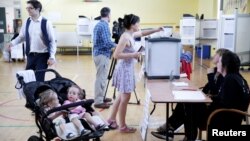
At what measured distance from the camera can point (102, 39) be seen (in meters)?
4.35

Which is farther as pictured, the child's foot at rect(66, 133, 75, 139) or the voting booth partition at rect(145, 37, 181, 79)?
the voting booth partition at rect(145, 37, 181, 79)

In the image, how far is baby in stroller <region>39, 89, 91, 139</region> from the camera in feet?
7.84

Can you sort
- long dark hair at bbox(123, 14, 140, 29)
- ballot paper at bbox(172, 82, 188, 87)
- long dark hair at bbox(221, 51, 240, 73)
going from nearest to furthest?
long dark hair at bbox(221, 51, 240, 73) → ballot paper at bbox(172, 82, 188, 87) → long dark hair at bbox(123, 14, 140, 29)

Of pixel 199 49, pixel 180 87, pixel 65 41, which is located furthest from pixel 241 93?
pixel 65 41

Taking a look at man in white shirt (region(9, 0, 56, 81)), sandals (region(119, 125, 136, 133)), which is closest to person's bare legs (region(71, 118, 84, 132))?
sandals (region(119, 125, 136, 133))

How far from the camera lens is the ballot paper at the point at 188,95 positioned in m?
2.51

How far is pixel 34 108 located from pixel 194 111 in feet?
4.39

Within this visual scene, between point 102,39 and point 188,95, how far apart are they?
6.67 feet

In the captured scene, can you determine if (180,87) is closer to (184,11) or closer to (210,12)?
(210,12)

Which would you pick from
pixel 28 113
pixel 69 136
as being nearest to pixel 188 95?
pixel 69 136

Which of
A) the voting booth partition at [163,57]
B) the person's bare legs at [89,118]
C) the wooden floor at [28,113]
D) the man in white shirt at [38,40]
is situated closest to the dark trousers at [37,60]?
the man in white shirt at [38,40]

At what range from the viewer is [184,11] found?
12.9 meters

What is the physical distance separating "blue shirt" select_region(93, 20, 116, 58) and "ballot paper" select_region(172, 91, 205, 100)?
6.19ft

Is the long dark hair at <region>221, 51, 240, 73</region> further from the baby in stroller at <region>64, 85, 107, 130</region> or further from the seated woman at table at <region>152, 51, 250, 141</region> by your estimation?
the baby in stroller at <region>64, 85, 107, 130</region>
